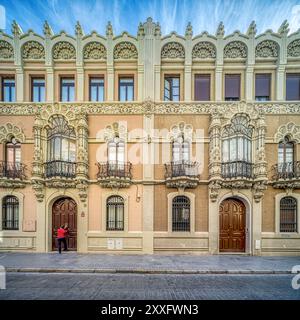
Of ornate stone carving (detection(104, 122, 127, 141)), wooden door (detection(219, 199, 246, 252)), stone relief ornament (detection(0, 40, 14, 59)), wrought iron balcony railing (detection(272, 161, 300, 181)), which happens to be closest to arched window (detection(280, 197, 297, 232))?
wrought iron balcony railing (detection(272, 161, 300, 181))

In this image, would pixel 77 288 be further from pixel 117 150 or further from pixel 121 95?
pixel 121 95

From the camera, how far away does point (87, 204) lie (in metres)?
11.7

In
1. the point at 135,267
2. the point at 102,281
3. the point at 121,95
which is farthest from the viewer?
the point at 121,95

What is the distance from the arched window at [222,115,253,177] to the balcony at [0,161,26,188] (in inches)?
503

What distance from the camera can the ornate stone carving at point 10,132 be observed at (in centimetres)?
1198

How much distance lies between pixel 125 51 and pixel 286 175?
42.5ft

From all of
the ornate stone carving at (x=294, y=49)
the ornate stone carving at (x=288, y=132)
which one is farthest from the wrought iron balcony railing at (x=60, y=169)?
the ornate stone carving at (x=294, y=49)

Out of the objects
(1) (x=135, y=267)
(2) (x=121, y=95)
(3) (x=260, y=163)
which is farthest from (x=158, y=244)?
(2) (x=121, y=95)

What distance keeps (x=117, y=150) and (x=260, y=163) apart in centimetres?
900

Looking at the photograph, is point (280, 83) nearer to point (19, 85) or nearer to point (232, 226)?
point (232, 226)

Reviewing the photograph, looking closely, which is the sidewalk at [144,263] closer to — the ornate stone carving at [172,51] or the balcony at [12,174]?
the balcony at [12,174]

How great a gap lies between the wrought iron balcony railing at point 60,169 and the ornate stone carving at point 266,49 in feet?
45.9

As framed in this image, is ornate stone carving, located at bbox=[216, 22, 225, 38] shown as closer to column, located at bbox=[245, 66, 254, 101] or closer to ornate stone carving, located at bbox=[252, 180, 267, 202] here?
column, located at bbox=[245, 66, 254, 101]

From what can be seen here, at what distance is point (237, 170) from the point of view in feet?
37.0
